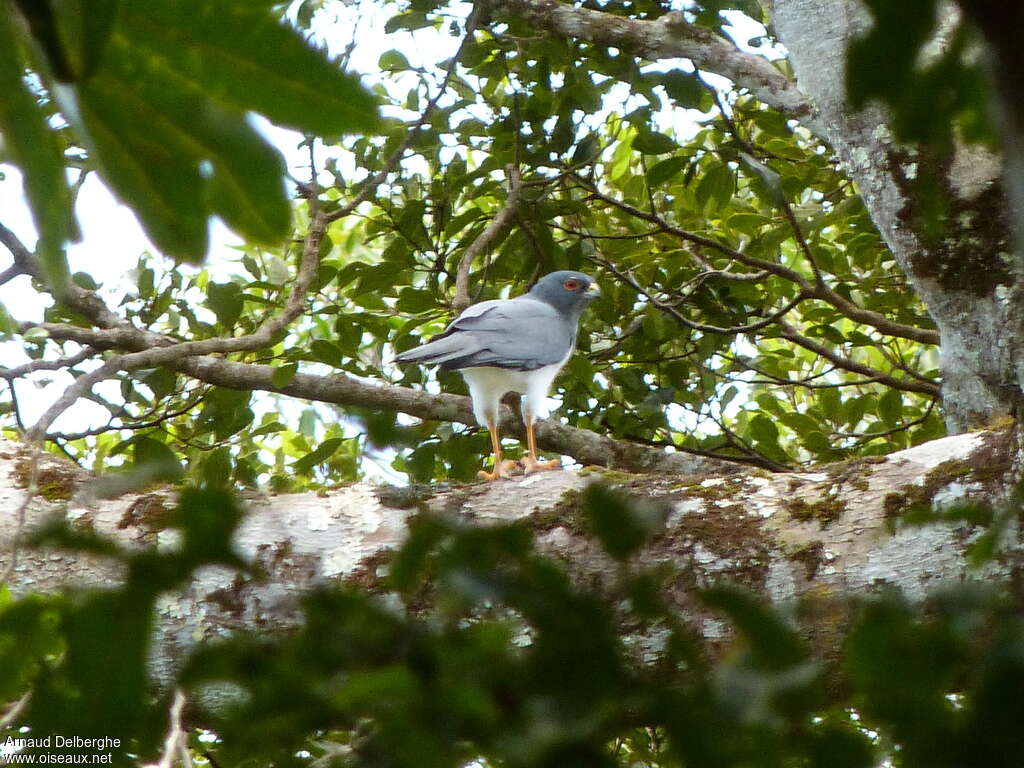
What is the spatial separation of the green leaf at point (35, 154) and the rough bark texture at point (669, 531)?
6.00 feet

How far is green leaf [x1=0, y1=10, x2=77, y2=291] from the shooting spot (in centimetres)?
62

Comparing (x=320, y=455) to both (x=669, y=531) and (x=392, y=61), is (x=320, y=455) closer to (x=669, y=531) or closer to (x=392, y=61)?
(x=392, y=61)

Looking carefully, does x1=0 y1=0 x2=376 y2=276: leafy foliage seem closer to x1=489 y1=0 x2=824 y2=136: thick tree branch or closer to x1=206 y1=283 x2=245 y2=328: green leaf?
x1=489 y1=0 x2=824 y2=136: thick tree branch

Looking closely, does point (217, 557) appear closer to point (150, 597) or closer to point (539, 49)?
point (150, 597)

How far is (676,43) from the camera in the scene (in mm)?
4020

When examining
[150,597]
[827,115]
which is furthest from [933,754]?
[827,115]

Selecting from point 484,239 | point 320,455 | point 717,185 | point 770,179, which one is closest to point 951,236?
point 770,179

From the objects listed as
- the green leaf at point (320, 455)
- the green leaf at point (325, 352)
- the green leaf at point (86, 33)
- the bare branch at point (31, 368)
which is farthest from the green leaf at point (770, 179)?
the green leaf at point (86, 33)

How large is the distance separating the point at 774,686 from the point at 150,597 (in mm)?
409

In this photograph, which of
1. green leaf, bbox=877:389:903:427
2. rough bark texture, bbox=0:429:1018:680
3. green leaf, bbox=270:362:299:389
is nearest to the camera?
rough bark texture, bbox=0:429:1018:680

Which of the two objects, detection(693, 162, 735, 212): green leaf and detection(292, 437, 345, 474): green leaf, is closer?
detection(292, 437, 345, 474): green leaf

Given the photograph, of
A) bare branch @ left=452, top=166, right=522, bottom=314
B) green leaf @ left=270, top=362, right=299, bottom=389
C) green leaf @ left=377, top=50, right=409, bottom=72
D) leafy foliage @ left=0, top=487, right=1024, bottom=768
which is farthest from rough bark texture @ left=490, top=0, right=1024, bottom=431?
leafy foliage @ left=0, top=487, right=1024, bottom=768

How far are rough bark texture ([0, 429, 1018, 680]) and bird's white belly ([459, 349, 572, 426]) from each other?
1646mm

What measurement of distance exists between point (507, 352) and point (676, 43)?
Answer: 4.74 feet
